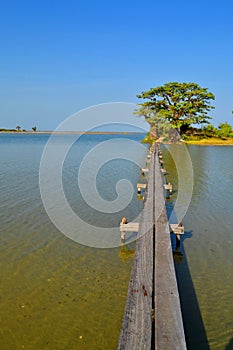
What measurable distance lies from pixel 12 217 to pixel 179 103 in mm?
29354

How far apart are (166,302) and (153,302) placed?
0.69 ft

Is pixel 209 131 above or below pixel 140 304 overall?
above

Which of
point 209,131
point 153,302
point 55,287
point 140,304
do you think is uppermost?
point 209,131

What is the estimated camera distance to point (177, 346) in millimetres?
2244

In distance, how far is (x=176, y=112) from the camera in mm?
34656

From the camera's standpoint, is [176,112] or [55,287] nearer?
[55,287]

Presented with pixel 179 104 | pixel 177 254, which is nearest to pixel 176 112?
pixel 179 104

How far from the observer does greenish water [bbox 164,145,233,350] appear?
11.0ft

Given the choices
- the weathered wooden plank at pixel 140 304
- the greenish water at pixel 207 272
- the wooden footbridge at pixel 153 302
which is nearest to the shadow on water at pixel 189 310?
the greenish water at pixel 207 272

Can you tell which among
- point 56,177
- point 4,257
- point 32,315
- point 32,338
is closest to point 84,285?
point 32,315

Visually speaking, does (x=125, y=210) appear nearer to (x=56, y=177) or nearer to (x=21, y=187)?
(x=21, y=187)

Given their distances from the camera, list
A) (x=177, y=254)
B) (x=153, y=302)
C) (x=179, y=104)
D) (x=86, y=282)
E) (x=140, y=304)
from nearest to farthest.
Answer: (x=140, y=304)
(x=153, y=302)
(x=86, y=282)
(x=177, y=254)
(x=179, y=104)

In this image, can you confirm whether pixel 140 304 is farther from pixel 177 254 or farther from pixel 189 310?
pixel 177 254

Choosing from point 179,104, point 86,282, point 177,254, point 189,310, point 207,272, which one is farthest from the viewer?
point 179,104
